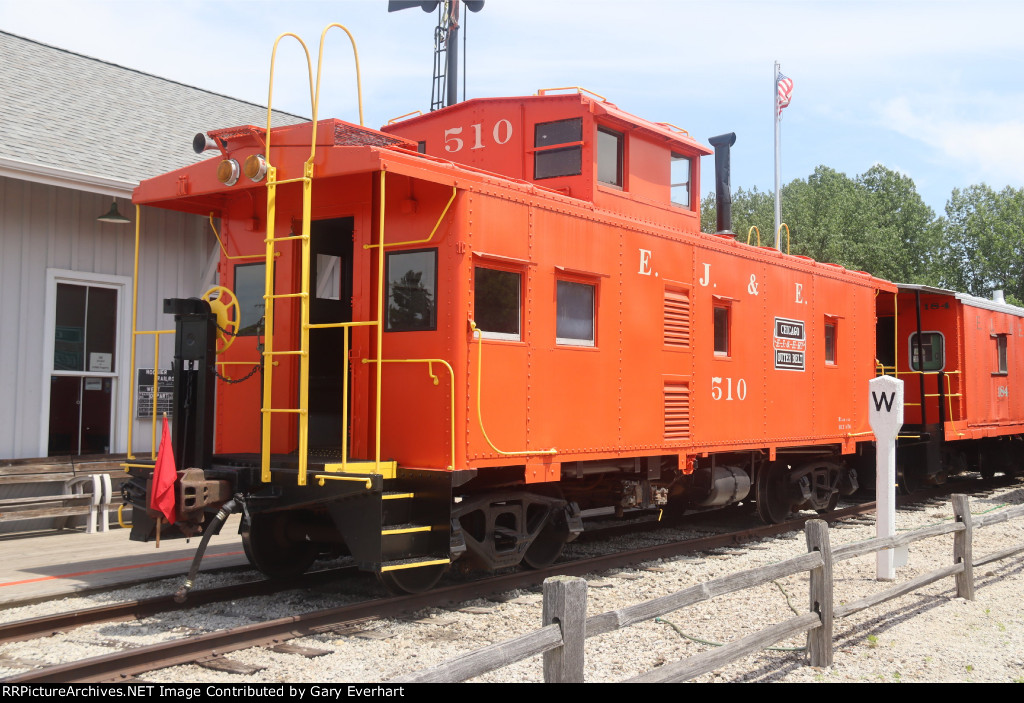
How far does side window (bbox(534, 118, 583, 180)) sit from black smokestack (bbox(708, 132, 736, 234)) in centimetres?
440

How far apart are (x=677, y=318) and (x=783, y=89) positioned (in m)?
23.9

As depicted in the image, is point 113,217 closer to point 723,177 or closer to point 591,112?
point 591,112

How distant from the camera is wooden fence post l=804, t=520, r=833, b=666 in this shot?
602 centimetres

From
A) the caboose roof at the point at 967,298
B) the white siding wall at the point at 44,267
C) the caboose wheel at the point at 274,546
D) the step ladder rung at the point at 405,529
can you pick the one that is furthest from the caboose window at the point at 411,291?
the caboose roof at the point at 967,298

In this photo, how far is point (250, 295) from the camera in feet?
27.2

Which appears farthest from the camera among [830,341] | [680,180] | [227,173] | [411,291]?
[830,341]

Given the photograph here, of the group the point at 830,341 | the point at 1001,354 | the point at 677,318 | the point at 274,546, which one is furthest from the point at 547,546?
the point at 1001,354

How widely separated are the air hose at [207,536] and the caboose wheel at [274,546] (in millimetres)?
750

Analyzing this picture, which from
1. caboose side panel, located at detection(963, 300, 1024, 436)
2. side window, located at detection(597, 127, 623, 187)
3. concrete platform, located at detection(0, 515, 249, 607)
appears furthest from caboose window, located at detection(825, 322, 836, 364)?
concrete platform, located at detection(0, 515, 249, 607)

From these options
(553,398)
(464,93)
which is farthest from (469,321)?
(464,93)

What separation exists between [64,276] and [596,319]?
7478 millimetres

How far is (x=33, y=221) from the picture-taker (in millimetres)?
11477

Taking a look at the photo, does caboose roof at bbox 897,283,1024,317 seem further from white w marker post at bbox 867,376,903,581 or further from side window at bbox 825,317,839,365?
white w marker post at bbox 867,376,903,581
